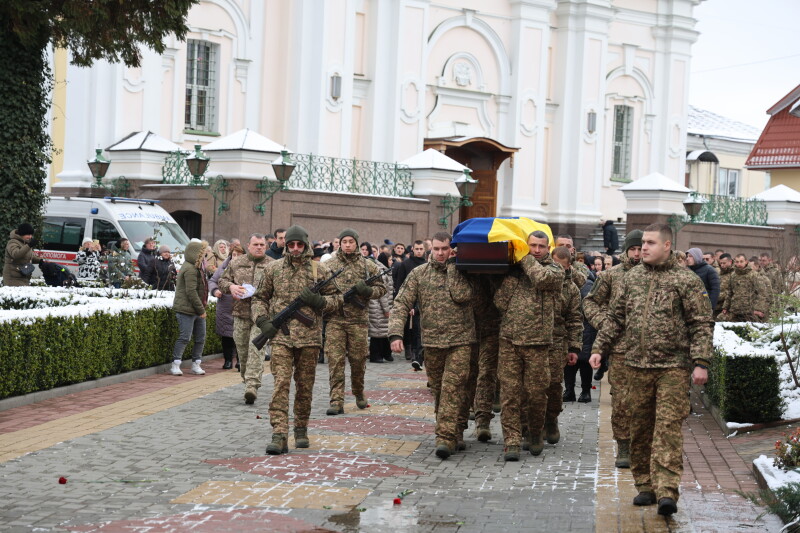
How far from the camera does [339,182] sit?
27.9 m

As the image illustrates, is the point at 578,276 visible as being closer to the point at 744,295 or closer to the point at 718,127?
the point at 744,295

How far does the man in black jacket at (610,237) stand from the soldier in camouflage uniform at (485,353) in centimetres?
2343

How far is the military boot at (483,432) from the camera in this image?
1118 centimetres

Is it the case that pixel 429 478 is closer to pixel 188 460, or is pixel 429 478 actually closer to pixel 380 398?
pixel 188 460

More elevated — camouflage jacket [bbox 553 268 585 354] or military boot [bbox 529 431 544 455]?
camouflage jacket [bbox 553 268 585 354]

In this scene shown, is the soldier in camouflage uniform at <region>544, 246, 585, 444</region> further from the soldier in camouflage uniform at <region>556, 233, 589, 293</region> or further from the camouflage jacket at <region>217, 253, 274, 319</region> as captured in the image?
the camouflage jacket at <region>217, 253, 274, 319</region>

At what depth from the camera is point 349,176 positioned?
2822cm

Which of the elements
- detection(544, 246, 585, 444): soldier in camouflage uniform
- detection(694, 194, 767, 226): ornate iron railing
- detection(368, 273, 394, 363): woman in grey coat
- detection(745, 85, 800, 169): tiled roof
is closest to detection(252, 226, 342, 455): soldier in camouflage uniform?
detection(544, 246, 585, 444): soldier in camouflage uniform

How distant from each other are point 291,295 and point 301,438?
1289 millimetres

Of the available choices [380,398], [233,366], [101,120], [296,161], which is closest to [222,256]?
[233,366]

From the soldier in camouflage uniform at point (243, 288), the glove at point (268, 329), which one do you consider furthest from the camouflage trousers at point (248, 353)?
the glove at point (268, 329)

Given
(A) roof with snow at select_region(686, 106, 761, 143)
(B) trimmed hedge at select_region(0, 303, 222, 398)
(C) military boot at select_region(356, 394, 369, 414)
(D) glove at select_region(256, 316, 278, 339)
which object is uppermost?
(A) roof with snow at select_region(686, 106, 761, 143)

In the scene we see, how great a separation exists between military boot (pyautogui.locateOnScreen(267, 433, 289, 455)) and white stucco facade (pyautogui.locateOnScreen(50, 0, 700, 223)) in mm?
18546

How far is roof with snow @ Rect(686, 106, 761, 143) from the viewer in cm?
4972
